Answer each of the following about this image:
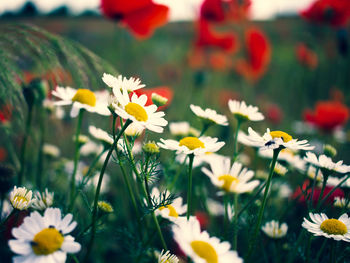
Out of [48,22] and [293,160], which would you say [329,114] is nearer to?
[293,160]

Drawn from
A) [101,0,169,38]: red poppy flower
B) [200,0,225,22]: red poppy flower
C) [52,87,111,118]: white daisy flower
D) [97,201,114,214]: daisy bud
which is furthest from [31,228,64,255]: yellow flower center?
[200,0,225,22]: red poppy flower

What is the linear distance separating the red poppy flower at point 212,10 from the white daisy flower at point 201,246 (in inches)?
44.5

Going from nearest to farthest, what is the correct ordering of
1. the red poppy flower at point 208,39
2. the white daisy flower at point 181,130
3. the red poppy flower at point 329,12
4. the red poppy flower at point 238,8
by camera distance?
the white daisy flower at point 181,130
the red poppy flower at point 329,12
the red poppy flower at point 238,8
the red poppy flower at point 208,39

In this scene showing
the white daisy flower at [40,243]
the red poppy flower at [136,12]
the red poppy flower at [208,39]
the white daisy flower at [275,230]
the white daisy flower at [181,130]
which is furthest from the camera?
the red poppy flower at [208,39]

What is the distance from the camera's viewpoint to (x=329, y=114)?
1.31 m

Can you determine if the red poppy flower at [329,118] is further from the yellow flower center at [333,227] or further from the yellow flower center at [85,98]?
the yellow flower center at [85,98]

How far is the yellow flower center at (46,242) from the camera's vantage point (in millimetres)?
377

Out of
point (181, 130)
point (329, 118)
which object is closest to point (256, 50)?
point (329, 118)

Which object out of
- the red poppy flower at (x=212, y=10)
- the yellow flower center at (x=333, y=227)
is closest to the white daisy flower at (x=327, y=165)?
the yellow flower center at (x=333, y=227)

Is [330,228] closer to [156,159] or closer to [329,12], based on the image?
[156,159]

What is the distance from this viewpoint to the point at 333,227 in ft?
1.60

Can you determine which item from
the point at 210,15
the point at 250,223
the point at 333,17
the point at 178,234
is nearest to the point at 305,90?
the point at 333,17

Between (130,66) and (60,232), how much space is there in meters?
2.01

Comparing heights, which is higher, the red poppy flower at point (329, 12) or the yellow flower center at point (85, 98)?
the red poppy flower at point (329, 12)
